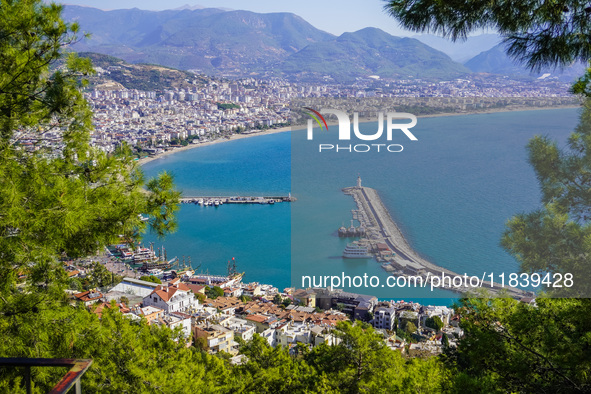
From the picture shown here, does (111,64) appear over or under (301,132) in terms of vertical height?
over

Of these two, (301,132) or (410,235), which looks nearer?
(410,235)

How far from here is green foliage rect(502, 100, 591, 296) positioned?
6.95ft

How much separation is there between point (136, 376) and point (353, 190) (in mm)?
2192

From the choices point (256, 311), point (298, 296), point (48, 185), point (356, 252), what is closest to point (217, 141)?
point (298, 296)

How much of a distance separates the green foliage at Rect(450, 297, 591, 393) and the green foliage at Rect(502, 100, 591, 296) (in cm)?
68

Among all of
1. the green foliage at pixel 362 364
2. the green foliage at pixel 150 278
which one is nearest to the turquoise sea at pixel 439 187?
the green foliage at pixel 362 364

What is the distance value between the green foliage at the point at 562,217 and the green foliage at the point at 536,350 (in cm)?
68

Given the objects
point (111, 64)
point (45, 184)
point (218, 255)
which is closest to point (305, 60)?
point (111, 64)

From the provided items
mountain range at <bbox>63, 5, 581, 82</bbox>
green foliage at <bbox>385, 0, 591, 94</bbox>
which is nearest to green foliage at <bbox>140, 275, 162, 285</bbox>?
green foliage at <bbox>385, 0, 591, 94</bbox>

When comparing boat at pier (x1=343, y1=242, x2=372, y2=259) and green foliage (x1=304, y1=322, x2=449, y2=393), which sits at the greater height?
boat at pier (x1=343, y1=242, x2=372, y2=259)

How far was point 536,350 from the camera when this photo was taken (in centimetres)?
140

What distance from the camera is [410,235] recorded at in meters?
4.21

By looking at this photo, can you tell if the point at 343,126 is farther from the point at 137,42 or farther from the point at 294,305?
the point at 137,42

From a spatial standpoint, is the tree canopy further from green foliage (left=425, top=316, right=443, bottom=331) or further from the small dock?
the small dock
